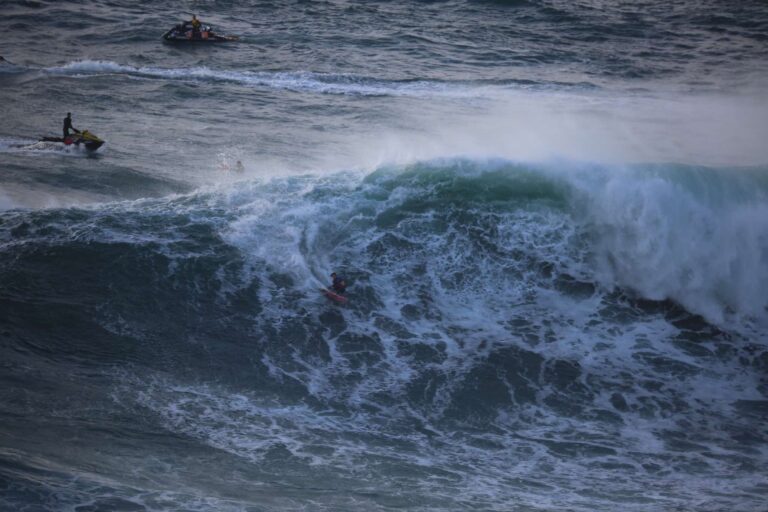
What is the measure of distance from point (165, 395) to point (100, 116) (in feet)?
58.8

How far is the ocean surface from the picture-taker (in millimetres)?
13391

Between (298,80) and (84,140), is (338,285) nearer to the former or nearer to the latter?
(84,140)

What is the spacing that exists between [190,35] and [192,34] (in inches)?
6.0

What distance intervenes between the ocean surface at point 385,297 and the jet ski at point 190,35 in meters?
6.27

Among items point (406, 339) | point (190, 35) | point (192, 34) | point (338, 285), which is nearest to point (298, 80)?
point (192, 34)

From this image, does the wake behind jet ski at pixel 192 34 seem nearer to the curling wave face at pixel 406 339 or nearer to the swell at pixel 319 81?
the swell at pixel 319 81

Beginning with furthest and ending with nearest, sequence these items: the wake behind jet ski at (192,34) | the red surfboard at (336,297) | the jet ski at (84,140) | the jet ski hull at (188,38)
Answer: the jet ski hull at (188,38) → the wake behind jet ski at (192,34) → the jet ski at (84,140) → the red surfboard at (336,297)

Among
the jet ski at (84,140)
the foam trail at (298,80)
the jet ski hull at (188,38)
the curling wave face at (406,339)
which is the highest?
the jet ski hull at (188,38)

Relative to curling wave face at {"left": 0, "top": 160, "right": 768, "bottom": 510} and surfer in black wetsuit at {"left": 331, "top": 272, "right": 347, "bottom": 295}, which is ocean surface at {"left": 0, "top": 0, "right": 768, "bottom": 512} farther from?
surfer in black wetsuit at {"left": 331, "top": 272, "right": 347, "bottom": 295}

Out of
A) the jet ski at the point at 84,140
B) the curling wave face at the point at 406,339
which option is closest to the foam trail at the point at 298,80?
the jet ski at the point at 84,140

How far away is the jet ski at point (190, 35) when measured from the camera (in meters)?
38.3

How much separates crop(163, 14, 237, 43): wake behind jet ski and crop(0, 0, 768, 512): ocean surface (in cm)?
629

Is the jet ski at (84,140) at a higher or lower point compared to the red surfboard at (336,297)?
higher

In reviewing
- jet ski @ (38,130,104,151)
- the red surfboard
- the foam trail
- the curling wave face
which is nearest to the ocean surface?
the curling wave face
